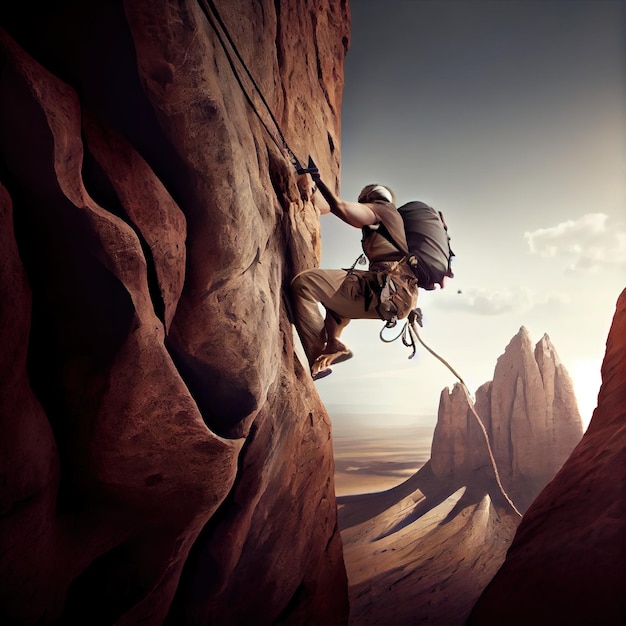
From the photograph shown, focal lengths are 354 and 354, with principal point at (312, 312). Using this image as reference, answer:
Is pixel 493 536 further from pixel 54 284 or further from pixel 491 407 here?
pixel 54 284

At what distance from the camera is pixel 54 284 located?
5.17 feet

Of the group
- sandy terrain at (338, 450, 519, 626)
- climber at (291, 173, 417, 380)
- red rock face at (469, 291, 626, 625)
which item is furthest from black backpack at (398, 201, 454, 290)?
sandy terrain at (338, 450, 519, 626)

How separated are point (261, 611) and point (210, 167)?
11.6 feet

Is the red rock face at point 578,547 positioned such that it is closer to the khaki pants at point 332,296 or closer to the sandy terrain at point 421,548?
the sandy terrain at point 421,548

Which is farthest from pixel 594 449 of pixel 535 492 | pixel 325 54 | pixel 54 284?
pixel 535 492

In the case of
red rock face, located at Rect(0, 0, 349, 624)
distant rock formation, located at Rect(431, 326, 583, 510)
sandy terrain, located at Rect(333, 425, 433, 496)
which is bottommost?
sandy terrain, located at Rect(333, 425, 433, 496)

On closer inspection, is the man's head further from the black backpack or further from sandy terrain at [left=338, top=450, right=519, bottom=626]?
sandy terrain at [left=338, top=450, right=519, bottom=626]

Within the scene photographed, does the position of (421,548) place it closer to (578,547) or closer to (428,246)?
(578,547)

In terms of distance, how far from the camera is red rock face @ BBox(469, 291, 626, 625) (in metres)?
2.55

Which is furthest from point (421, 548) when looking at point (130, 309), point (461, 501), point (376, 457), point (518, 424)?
point (376, 457)

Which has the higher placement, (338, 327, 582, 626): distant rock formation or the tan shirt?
the tan shirt

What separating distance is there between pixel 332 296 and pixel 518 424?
14035 millimetres

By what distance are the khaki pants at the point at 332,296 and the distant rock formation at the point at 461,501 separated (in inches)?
212

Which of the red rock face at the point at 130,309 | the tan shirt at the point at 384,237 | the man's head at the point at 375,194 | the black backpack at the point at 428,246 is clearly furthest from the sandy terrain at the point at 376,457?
the red rock face at the point at 130,309
